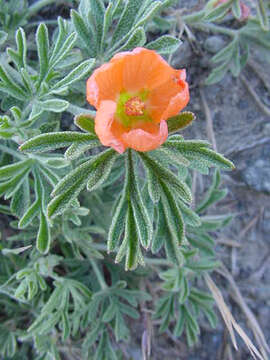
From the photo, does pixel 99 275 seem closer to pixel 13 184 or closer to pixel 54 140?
pixel 13 184

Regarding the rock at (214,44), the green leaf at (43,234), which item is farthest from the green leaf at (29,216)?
the rock at (214,44)

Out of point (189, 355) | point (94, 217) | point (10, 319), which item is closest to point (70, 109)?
point (94, 217)

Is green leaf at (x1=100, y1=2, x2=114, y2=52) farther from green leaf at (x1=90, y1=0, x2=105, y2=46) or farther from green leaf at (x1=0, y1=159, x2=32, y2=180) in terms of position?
green leaf at (x1=0, y1=159, x2=32, y2=180)

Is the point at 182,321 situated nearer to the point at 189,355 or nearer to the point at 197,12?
the point at 189,355

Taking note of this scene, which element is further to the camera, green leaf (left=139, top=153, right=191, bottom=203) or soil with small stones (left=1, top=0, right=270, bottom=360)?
soil with small stones (left=1, top=0, right=270, bottom=360)

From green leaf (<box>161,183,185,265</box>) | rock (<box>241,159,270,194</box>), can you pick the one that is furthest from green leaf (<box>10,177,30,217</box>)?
rock (<box>241,159,270,194</box>)

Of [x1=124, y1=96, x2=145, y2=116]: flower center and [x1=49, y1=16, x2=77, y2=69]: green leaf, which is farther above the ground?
[x1=49, y1=16, x2=77, y2=69]: green leaf
